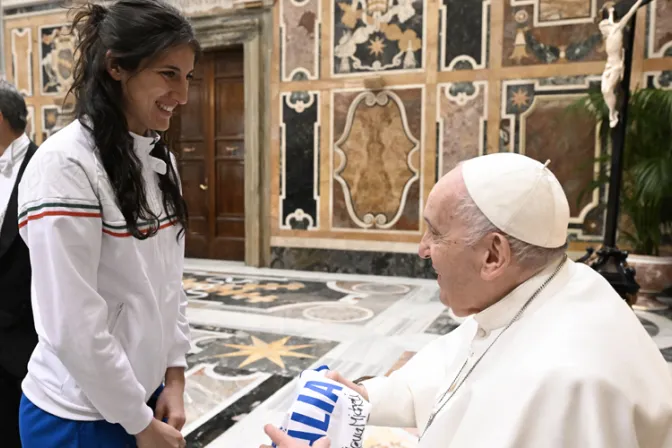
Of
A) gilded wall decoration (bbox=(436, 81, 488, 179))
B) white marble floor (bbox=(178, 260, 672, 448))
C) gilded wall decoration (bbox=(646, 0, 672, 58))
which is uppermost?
gilded wall decoration (bbox=(646, 0, 672, 58))

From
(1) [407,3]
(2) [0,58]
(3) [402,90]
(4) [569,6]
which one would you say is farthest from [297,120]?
(2) [0,58]

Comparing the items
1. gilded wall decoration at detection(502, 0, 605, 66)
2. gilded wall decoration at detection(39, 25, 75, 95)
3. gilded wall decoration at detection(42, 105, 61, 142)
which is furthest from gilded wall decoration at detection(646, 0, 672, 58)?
gilded wall decoration at detection(42, 105, 61, 142)

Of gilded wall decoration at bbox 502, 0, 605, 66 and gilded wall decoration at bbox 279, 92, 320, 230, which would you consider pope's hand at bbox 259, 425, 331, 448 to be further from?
gilded wall decoration at bbox 279, 92, 320, 230

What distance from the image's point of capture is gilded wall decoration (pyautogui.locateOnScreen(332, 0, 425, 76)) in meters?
6.20

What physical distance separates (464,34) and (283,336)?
3838mm

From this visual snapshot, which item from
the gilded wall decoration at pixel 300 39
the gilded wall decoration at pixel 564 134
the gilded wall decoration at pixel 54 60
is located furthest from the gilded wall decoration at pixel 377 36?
the gilded wall decoration at pixel 54 60

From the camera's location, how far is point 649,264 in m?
5.04

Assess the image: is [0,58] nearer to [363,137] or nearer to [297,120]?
[297,120]

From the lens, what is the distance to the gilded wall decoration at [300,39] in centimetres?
658

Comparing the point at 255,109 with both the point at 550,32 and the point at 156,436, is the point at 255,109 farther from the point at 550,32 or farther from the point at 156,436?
the point at 156,436

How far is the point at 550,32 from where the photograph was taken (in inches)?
225

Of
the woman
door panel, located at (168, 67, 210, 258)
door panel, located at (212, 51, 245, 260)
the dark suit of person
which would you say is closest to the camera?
the woman

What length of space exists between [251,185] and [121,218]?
5789mm

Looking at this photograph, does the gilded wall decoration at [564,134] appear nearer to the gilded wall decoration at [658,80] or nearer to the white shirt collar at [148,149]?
the gilded wall decoration at [658,80]
